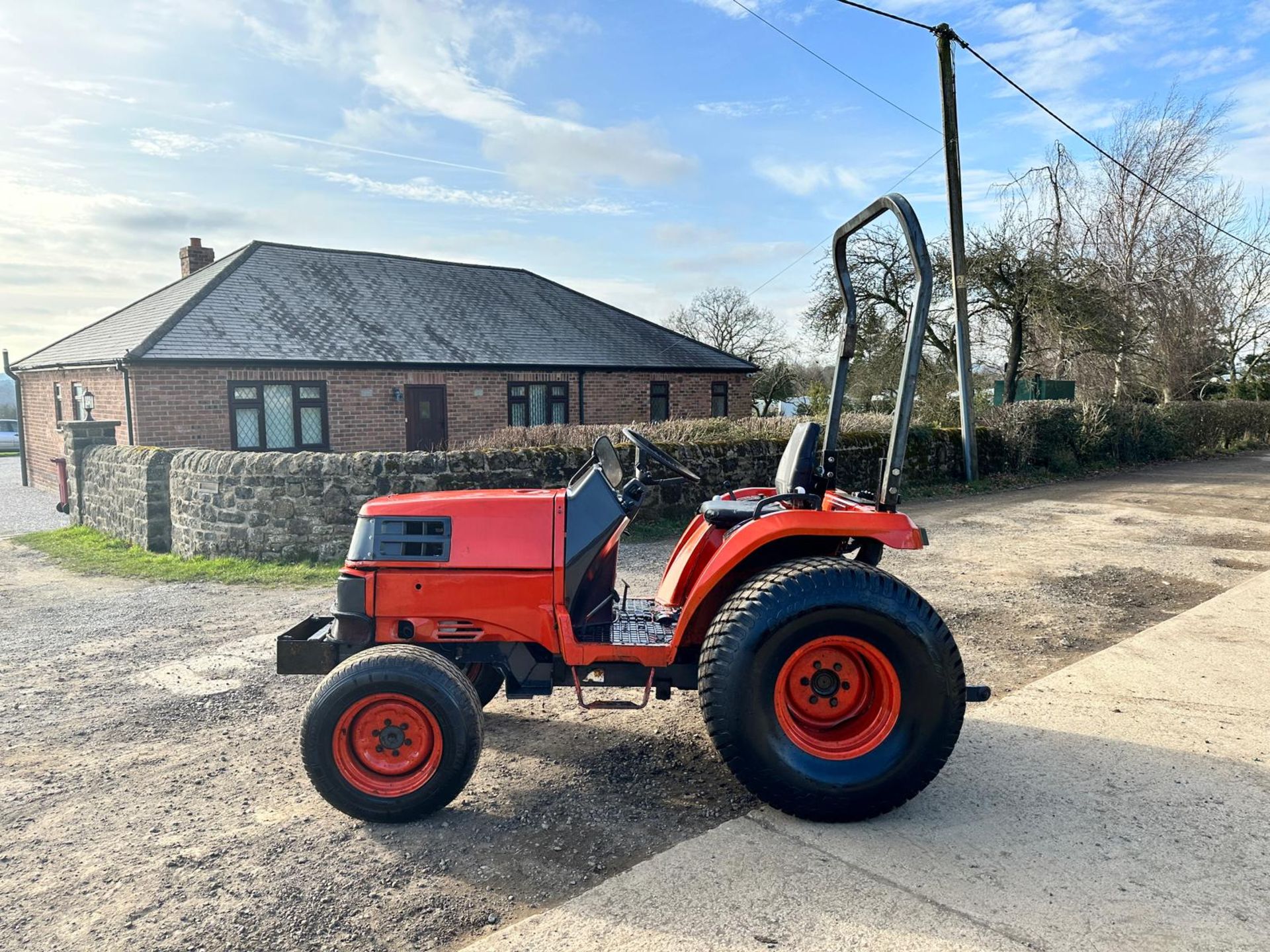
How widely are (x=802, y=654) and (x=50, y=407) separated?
66.3 feet

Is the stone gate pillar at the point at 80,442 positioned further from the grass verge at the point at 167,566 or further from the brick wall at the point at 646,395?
the brick wall at the point at 646,395

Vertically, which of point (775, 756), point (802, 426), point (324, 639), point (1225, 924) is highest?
point (802, 426)

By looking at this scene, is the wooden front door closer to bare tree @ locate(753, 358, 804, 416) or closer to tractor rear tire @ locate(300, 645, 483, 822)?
tractor rear tire @ locate(300, 645, 483, 822)

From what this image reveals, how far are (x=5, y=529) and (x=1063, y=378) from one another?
2583 cm

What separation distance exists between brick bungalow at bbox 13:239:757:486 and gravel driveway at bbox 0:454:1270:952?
8025mm

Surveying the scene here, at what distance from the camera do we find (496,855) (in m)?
Answer: 3.01

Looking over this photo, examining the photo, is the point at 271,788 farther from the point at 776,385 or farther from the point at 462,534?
the point at 776,385

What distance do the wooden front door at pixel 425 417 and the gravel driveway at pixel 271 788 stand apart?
10032 mm

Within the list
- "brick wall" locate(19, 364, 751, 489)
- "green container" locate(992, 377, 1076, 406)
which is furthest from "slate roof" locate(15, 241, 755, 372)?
"green container" locate(992, 377, 1076, 406)

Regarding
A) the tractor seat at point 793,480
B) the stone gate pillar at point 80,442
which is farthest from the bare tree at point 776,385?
the tractor seat at point 793,480

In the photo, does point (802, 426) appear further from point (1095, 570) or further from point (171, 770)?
point (1095, 570)

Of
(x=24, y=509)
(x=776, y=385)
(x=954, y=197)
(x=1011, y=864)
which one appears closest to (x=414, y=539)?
(x=1011, y=864)

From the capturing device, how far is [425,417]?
1750 cm

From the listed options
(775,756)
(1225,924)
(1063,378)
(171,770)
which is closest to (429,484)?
(171,770)
